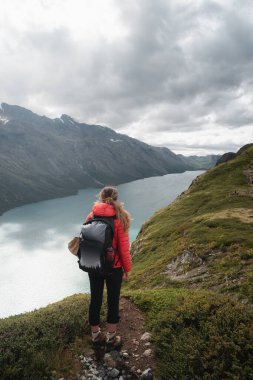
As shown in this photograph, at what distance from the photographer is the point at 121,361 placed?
10047 millimetres

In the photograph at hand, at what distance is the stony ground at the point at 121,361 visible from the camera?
374 inches

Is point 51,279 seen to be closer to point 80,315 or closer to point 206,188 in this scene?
point 206,188

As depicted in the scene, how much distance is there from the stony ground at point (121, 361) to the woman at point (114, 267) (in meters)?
0.48

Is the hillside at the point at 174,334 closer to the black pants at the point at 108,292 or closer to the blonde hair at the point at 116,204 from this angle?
the black pants at the point at 108,292

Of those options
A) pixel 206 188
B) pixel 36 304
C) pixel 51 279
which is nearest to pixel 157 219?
pixel 206 188

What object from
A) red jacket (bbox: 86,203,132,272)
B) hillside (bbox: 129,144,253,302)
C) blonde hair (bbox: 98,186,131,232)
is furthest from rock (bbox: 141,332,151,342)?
hillside (bbox: 129,144,253,302)

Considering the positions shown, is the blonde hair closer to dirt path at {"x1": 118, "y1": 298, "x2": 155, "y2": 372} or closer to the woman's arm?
the woman's arm

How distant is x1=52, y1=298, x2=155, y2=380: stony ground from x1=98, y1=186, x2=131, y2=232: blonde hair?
407cm

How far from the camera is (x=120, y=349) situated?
10781 millimetres

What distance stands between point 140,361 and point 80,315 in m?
3.18

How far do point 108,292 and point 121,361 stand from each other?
2105 millimetres

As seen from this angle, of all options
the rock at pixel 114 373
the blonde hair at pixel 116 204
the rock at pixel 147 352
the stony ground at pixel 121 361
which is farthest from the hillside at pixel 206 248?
the blonde hair at pixel 116 204

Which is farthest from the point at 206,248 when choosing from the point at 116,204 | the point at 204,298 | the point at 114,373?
the point at 114,373

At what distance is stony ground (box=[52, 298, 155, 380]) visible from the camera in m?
9.49
